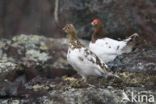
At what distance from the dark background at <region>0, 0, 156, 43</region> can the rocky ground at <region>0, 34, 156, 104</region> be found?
2.06ft

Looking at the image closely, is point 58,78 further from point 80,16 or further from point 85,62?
point 80,16

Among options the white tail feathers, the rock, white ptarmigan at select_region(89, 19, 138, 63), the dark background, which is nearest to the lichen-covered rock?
white ptarmigan at select_region(89, 19, 138, 63)

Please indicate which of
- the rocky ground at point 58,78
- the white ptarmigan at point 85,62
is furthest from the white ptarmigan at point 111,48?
the white ptarmigan at point 85,62

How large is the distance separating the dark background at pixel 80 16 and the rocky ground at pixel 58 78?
0.63m

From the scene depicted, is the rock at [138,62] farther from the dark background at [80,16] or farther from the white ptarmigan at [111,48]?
the dark background at [80,16]

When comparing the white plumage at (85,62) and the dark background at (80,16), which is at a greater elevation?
the dark background at (80,16)

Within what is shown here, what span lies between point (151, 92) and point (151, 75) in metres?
1.15

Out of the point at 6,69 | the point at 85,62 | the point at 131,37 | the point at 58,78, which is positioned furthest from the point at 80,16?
the point at 85,62

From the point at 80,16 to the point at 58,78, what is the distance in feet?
7.84

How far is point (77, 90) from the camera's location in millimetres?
4340

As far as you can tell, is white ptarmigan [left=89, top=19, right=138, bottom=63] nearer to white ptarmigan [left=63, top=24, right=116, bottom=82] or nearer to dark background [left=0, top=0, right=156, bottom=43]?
dark background [left=0, top=0, right=156, bottom=43]

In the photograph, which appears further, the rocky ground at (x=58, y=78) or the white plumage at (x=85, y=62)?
the white plumage at (x=85, y=62)

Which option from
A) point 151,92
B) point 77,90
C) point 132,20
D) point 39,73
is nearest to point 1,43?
point 39,73

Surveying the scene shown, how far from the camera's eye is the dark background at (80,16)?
5.57 m
